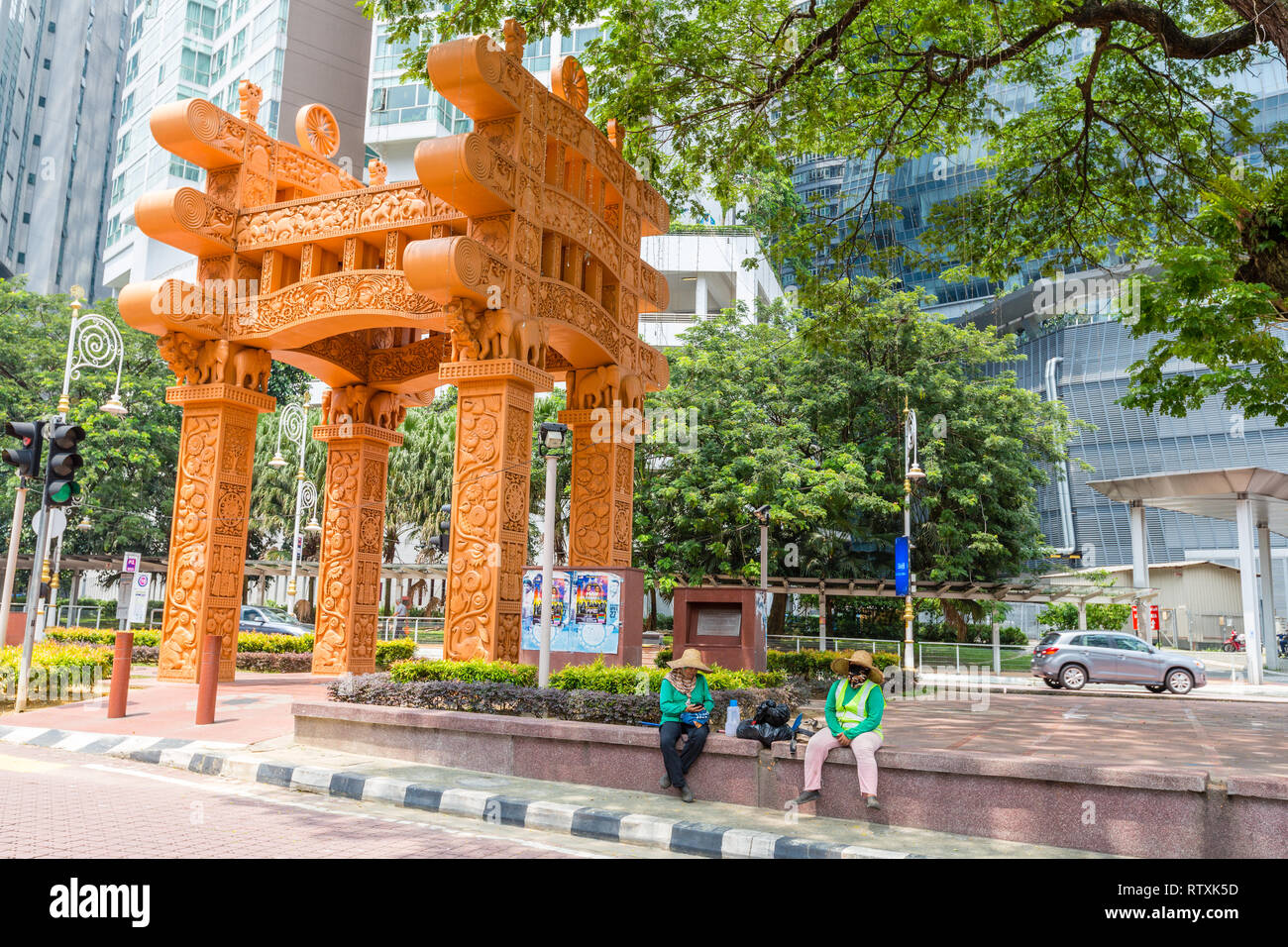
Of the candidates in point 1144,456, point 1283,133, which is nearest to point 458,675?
point 1283,133

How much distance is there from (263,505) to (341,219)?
2452 centimetres

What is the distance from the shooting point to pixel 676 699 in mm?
A: 8266

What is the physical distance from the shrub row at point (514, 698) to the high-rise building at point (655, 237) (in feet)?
114

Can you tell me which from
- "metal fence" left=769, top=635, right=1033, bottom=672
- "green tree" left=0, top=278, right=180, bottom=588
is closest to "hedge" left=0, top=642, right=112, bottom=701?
"metal fence" left=769, top=635, right=1033, bottom=672

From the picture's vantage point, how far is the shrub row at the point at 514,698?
9297 millimetres

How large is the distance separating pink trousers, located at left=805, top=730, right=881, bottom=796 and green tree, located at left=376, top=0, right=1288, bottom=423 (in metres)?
6.05

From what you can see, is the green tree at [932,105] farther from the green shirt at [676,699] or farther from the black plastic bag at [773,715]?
the green shirt at [676,699]

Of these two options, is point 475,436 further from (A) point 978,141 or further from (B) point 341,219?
(A) point 978,141

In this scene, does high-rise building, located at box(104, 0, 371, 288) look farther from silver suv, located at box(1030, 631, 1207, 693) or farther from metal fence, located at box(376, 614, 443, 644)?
silver suv, located at box(1030, 631, 1207, 693)

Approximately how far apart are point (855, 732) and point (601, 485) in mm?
8510

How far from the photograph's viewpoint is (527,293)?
13016 millimetres

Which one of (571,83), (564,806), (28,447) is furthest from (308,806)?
(571,83)

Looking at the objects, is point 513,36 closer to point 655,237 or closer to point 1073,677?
point 1073,677
